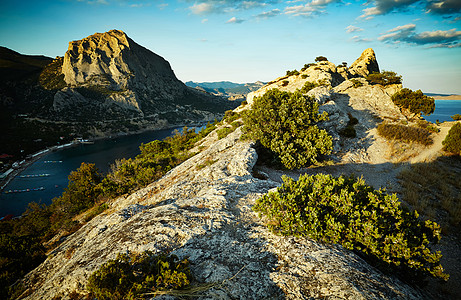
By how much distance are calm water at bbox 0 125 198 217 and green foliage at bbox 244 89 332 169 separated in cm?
7081

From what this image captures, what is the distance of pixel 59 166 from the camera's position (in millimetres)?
103125

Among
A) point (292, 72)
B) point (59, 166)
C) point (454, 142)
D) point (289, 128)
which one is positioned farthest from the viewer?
point (59, 166)

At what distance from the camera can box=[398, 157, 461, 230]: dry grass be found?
44.9 feet

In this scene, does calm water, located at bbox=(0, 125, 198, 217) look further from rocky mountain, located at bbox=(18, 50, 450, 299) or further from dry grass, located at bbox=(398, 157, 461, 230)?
dry grass, located at bbox=(398, 157, 461, 230)

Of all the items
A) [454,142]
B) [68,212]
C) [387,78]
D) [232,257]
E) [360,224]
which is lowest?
[68,212]

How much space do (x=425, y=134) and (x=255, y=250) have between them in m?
36.9

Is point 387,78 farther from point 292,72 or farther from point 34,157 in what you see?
point 34,157

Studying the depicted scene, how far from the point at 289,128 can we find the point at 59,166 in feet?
427

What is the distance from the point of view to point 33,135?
13112 centimetres

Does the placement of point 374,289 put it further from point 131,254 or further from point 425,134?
point 425,134

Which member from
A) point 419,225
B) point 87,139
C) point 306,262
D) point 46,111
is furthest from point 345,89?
point 46,111

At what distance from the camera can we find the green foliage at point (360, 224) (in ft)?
22.0

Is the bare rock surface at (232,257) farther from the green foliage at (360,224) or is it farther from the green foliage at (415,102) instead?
the green foliage at (415,102)

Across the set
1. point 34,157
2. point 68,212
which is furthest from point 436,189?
point 34,157
